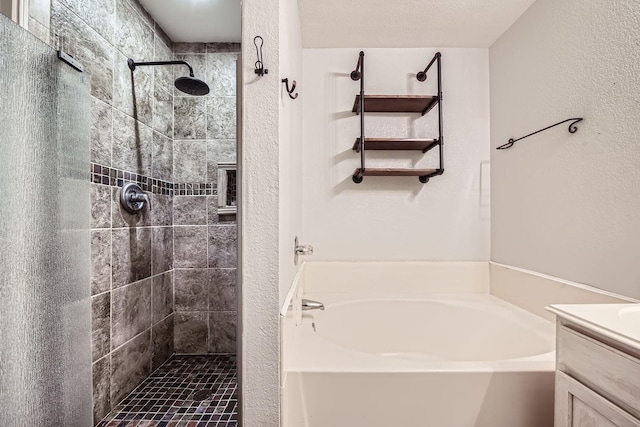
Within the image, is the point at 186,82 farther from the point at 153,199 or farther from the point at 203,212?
the point at 203,212

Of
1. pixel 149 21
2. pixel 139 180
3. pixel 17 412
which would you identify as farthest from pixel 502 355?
pixel 149 21

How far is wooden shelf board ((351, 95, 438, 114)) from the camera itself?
1.80m

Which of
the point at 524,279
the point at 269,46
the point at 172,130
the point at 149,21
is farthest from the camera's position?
the point at 172,130

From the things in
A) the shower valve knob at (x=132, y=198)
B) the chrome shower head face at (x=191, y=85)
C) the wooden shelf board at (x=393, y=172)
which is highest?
the chrome shower head face at (x=191, y=85)

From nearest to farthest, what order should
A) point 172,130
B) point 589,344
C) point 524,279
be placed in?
point 589,344, point 524,279, point 172,130

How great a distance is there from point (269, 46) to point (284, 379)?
1.06 meters

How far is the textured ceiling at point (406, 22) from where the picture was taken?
1622mm

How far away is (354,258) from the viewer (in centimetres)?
201

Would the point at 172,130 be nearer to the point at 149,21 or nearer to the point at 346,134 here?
the point at 149,21

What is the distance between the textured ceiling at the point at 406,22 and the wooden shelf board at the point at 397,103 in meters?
0.40

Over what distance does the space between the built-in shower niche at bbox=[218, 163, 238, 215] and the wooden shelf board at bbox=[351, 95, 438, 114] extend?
103cm

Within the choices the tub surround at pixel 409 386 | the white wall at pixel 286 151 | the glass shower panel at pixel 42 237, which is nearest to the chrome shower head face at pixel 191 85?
the glass shower panel at pixel 42 237

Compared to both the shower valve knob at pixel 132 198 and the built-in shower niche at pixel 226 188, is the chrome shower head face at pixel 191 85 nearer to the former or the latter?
the built-in shower niche at pixel 226 188

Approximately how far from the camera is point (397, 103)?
187 cm
